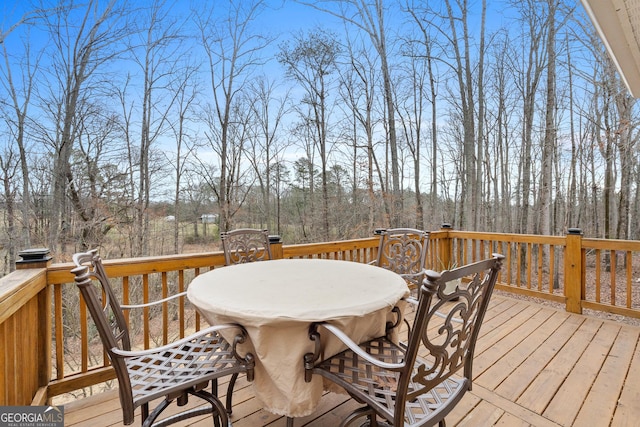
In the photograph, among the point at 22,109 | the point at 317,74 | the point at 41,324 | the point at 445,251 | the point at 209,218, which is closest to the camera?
the point at 41,324

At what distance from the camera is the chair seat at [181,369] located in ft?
4.11

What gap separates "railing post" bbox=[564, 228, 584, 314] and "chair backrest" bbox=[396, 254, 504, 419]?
9.93ft

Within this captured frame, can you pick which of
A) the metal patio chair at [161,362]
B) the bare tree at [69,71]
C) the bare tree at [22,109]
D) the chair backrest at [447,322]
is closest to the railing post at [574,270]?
the chair backrest at [447,322]

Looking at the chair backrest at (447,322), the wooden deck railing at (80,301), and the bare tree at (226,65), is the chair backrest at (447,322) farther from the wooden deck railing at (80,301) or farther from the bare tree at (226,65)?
the bare tree at (226,65)

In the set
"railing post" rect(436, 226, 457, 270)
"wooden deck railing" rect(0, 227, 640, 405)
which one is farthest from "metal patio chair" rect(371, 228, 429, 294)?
"railing post" rect(436, 226, 457, 270)

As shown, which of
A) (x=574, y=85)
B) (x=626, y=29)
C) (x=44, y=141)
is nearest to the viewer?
(x=626, y=29)

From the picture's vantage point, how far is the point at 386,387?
132 centimetres

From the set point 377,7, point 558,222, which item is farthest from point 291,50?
point 558,222

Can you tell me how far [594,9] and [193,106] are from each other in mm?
8869

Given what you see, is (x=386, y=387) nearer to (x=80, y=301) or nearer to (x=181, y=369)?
(x=181, y=369)

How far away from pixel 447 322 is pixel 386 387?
1.46 feet

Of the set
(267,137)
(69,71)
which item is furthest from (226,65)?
(69,71)

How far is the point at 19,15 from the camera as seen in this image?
466cm

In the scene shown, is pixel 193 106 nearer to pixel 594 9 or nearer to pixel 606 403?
pixel 594 9
